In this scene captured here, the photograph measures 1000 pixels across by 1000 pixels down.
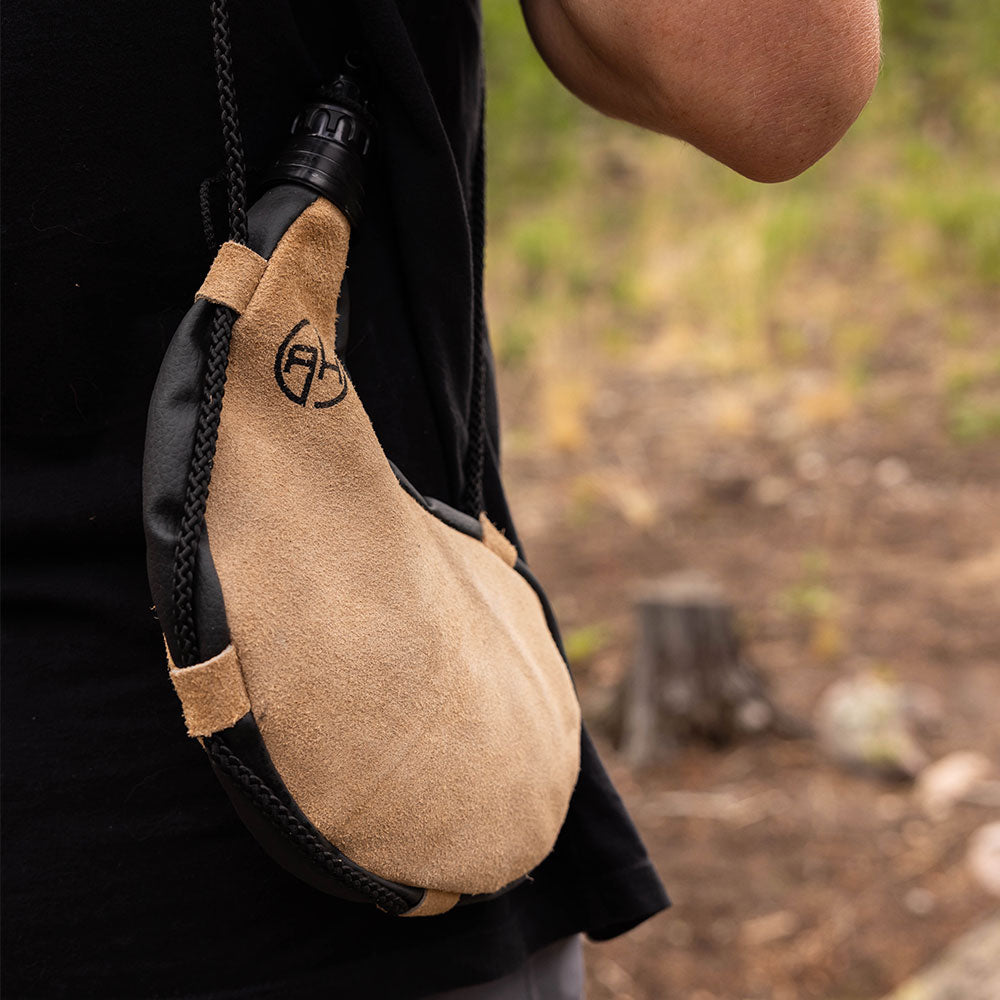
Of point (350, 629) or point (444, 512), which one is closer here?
point (350, 629)

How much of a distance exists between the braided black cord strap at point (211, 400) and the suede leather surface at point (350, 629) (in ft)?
0.04

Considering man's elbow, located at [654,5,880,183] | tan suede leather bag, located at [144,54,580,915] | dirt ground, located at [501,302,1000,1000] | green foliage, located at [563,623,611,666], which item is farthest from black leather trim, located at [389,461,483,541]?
green foliage, located at [563,623,611,666]

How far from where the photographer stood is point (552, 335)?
21.6ft

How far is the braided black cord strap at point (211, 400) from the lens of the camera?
0.58 meters

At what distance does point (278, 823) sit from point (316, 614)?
112mm

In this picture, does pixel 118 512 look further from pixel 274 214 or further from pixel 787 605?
pixel 787 605

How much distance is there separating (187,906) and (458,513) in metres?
0.29

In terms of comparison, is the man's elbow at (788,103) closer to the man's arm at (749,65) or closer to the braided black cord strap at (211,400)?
the man's arm at (749,65)

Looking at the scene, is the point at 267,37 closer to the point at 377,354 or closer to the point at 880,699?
the point at 377,354

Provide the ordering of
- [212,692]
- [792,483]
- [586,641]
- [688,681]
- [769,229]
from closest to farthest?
[212,692]
[688,681]
[586,641]
[792,483]
[769,229]

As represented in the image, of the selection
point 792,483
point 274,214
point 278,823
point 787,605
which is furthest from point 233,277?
point 792,483

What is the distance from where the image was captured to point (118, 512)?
671mm

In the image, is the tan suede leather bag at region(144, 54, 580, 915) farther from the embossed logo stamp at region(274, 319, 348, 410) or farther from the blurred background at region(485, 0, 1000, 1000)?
the blurred background at region(485, 0, 1000, 1000)

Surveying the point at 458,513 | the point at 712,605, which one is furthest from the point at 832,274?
the point at 458,513
